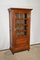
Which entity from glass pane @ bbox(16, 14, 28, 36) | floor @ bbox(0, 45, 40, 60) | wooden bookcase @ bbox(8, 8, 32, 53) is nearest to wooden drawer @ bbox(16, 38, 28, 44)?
wooden bookcase @ bbox(8, 8, 32, 53)

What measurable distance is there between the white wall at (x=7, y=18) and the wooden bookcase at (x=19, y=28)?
10.3 inches

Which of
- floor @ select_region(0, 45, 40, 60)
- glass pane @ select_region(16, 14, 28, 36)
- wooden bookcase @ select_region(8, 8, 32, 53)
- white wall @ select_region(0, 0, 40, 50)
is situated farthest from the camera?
white wall @ select_region(0, 0, 40, 50)

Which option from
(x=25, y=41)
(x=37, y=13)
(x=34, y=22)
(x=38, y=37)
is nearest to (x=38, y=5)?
(x=37, y=13)

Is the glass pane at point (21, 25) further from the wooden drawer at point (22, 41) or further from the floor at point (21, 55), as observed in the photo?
the floor at point (21, 55)

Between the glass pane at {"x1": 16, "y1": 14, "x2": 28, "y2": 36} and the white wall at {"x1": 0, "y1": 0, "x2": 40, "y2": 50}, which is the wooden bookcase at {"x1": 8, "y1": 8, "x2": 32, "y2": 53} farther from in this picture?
the white wall at {"x1": 0, "y1": 0, "x2": 40, "y2": 50}

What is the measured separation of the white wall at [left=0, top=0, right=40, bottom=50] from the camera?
3.58 m

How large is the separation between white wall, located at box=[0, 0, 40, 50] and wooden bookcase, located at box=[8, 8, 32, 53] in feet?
0.86

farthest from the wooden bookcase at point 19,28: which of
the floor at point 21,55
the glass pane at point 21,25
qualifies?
the floor at point 21,55

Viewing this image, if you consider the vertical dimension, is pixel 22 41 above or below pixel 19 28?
below

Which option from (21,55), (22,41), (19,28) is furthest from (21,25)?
(21,55)

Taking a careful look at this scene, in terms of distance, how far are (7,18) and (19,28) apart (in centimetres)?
62

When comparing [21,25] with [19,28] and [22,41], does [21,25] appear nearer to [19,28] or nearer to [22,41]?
[19,28]

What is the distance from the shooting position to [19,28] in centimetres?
351

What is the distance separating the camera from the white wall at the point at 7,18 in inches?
141
